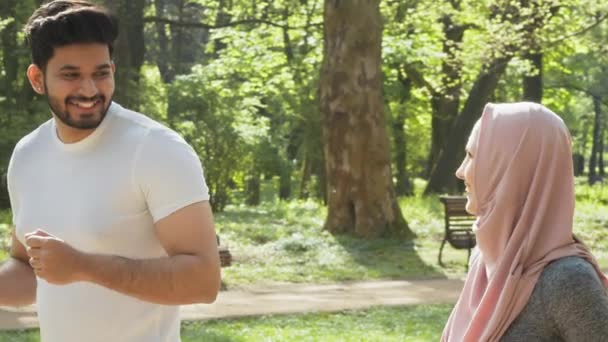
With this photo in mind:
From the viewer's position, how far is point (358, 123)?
54.3ft

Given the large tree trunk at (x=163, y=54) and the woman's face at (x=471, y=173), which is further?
the large tree trunk at (x=163, y=54)

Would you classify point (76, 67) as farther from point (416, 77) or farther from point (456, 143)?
point (416, 77)

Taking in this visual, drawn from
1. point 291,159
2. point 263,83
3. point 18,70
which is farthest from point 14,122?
point 291,159

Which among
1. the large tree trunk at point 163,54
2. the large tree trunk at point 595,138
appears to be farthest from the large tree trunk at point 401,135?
the large tree trunk at point 595,138

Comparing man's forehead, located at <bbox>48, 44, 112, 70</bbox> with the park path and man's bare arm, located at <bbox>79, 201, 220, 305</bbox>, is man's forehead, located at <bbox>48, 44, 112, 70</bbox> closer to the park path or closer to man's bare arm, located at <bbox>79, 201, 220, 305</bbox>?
man's bare arm, located at <bbox>79, 201, 220, 305</bbox>

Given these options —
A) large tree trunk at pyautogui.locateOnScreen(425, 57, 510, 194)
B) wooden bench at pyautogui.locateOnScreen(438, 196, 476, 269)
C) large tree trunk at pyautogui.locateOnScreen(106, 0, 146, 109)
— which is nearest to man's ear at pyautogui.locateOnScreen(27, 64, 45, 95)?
wooden bench at pyautogui.locateOnScreen(438, 196, 476, 269)

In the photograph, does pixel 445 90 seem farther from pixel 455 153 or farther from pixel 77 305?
pixel 77 305

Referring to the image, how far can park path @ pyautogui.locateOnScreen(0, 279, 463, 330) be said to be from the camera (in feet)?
34.0

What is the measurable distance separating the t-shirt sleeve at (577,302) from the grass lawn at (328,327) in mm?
6399

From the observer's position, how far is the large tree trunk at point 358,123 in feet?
53.6

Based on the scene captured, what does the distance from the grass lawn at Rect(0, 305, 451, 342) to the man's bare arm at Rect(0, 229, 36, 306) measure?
5990 mm

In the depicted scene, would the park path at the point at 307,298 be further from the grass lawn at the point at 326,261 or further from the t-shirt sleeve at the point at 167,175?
the t-shirt sleeve at the point at 167,175

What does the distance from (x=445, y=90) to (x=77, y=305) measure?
27.1 m

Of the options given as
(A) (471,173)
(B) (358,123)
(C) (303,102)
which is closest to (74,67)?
(A) (471,173)
